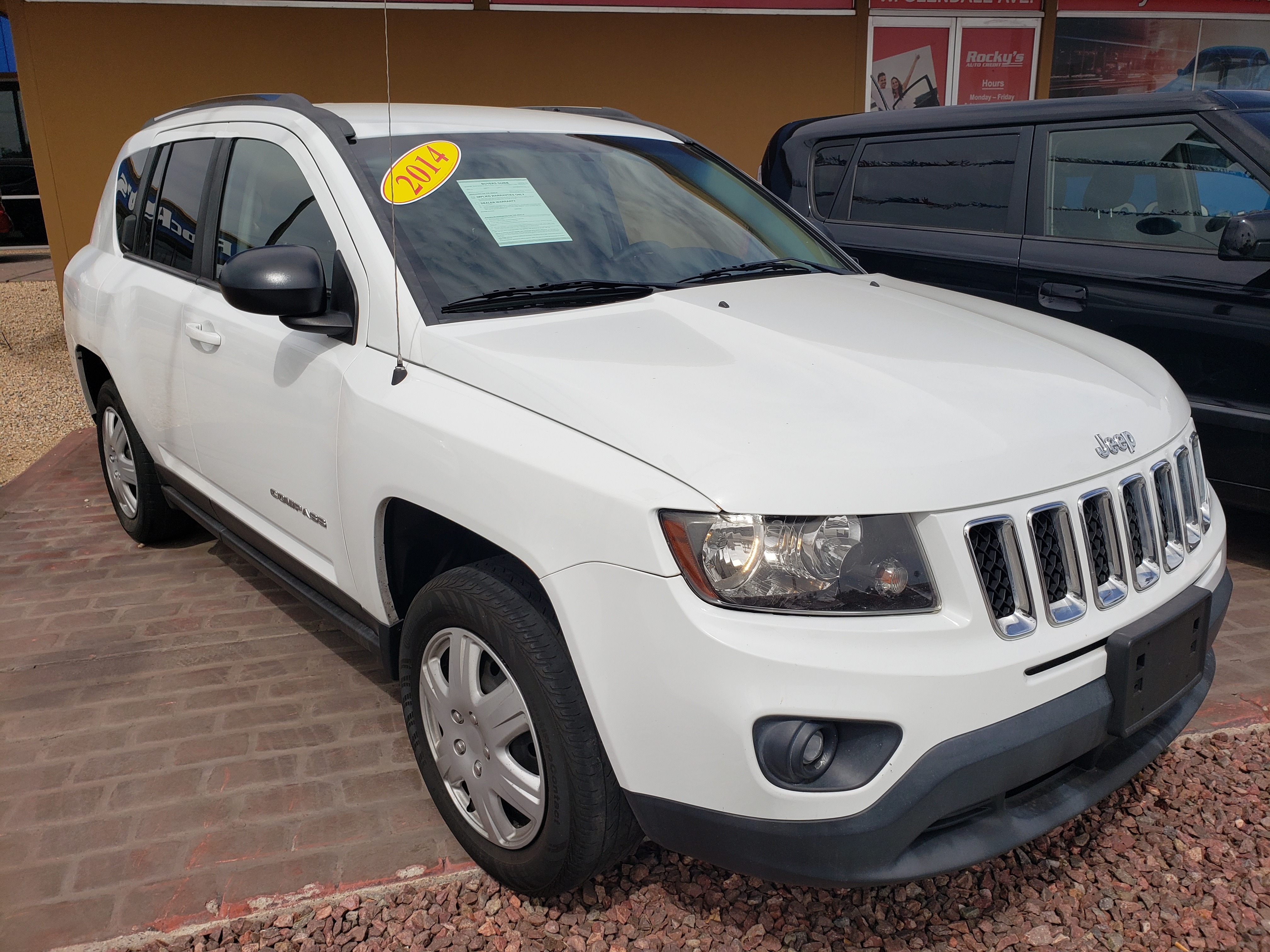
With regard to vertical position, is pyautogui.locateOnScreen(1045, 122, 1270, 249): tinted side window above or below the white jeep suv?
above

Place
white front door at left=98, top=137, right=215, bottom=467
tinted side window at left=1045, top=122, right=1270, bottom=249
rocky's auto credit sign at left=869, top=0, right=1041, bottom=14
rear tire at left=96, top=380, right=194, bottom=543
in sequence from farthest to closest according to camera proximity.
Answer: rocky's auto credit sign at left=869, top=0, right=1041, bottom=14
rear tire at left=96, top=380, right=194, bottom=543
tinted side window at left=1045, top=122, right=1270, bottom=249
white front door at left=98, top=137, right=215, bottom=467

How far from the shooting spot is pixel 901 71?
396 inches

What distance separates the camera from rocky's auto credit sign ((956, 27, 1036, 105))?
33.1ft

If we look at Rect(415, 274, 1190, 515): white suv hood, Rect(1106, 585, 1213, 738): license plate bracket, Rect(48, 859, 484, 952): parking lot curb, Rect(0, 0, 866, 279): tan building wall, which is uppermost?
Rect(0, 0, 866, 279): tan building wall

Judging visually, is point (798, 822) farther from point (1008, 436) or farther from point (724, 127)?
point (724, 127)

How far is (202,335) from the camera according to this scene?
329cm

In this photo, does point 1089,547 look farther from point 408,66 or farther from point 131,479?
point 408,66

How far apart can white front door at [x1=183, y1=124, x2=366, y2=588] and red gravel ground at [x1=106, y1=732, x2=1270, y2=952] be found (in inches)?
35.3

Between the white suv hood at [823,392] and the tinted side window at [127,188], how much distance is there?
2511 millimetres

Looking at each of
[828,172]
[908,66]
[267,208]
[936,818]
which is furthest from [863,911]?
[908,66]

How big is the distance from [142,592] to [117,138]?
6.30m

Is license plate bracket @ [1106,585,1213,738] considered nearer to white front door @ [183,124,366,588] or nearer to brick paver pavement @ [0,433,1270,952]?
brick paver pavement @ [0,433,1270,952]

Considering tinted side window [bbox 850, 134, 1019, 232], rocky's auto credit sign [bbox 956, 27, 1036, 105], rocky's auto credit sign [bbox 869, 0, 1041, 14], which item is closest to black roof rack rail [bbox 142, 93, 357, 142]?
tinted side window [bbox 850, 134, 1019, 232]

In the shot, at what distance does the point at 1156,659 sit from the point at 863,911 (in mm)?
888
